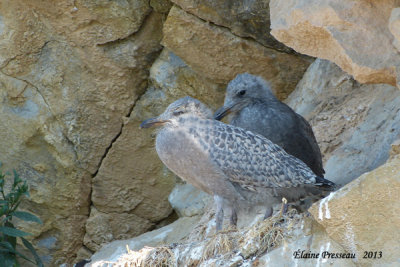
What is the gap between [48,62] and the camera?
23.9ft

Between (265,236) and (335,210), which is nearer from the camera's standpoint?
(335,210)

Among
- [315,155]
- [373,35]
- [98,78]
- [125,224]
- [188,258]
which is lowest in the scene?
[125,224]

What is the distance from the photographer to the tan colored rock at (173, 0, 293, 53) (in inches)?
260

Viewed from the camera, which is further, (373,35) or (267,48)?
(267,48)

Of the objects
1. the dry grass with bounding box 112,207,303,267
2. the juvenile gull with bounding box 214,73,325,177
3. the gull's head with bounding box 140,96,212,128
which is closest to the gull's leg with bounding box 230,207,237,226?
the dry grass with bounding box 112,207,303,267

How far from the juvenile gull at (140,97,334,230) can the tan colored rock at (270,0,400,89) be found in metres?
0.94

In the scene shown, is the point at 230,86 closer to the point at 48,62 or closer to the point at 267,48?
the point at 267,48

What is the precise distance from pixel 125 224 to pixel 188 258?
2923 millimetres

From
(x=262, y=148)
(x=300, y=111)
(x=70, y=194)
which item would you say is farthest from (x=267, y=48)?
(x=70, y=194)

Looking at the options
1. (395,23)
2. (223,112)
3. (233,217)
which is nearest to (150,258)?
(233,217)

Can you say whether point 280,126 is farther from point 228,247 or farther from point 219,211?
point 228,247

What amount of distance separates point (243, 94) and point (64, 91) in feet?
6.84

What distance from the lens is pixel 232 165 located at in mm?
5121

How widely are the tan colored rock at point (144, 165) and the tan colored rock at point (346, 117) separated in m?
1.01
